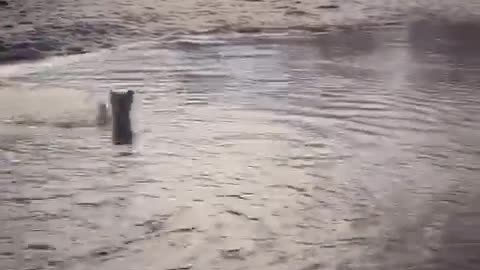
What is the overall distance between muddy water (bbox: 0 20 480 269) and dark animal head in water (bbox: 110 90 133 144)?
1.8 inches

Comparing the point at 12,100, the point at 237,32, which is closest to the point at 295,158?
the point at 12,100

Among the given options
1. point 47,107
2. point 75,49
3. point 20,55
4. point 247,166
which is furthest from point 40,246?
point 75,49

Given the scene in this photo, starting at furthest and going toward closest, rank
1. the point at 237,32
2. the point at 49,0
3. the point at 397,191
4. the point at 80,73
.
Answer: the point at 49,0, the point at 237,32, the point at 80,73, the point at 397,191

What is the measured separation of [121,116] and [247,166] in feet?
2.00

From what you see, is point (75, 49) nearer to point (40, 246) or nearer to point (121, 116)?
point (121, 116)

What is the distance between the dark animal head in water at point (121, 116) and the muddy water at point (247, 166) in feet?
0.15

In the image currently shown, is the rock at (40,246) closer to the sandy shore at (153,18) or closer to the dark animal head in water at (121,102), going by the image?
the dark animal head in water at (121,102)

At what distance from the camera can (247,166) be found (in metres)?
2.42

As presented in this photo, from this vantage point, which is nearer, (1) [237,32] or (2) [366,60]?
(2) [366,60]

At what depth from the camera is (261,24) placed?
15.8 feet

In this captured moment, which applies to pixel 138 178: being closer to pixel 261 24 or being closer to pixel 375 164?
pixel 375 164

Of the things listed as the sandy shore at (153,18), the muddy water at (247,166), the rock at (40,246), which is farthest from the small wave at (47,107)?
the rock at (40,246)

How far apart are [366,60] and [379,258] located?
7.06 feet

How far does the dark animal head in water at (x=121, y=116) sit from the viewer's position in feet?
8.75
